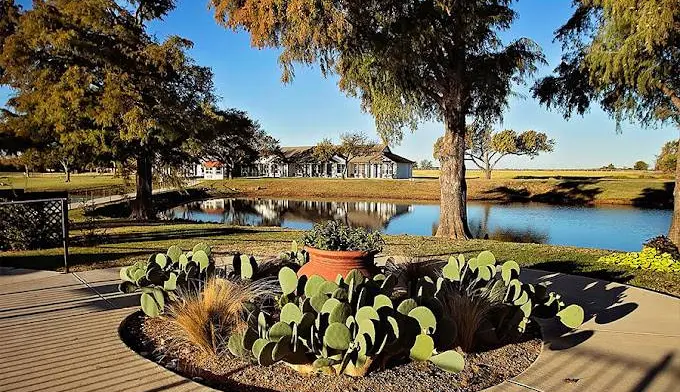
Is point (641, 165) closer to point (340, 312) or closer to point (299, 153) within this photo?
point (299, 153)

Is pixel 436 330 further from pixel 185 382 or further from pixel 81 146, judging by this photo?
pixel 81 146

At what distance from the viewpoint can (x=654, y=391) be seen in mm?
3217

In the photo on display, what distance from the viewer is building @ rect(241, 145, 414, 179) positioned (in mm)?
61906

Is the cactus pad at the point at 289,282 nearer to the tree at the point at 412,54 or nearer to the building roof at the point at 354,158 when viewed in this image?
the tree at the point at 412,54

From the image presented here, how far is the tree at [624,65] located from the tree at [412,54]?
1153 millimetres

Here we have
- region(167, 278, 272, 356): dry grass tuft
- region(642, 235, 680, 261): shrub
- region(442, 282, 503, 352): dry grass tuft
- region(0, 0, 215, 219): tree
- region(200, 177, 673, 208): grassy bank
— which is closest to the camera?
region(167, 278, 272, 356): dry grass tuft

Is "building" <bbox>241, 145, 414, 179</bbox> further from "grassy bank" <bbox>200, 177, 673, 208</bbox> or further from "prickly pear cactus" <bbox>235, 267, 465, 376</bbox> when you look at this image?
"prickly pear cactus" <bbox>235, 267, 465, 376</bbox>

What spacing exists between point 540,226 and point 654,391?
1898cm

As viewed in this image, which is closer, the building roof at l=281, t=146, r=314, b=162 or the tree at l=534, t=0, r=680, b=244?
the tree at l=534, t=0, r=680, b=244

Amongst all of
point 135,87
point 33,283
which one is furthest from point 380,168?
point 33,283

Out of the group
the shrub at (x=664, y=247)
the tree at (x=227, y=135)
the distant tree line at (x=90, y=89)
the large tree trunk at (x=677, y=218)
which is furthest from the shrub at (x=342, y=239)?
the tree at (x=227, y=135)

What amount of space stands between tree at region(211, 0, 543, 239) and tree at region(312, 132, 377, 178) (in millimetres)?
49488

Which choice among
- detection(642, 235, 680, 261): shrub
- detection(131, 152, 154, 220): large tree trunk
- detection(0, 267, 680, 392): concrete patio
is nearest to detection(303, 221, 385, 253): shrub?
detection(0, 267, 680, 392): concrete patio

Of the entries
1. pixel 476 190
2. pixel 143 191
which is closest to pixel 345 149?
pixel 476 190
